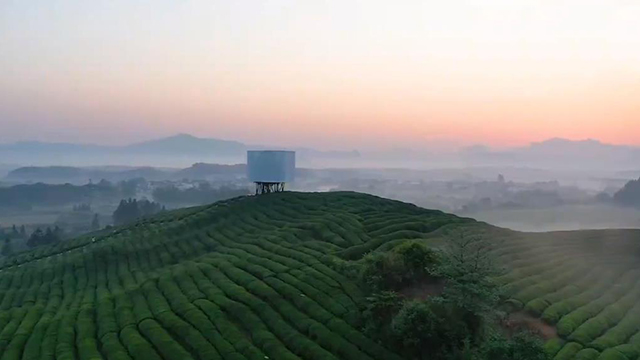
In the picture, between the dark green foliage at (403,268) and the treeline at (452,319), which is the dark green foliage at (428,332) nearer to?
the treeline at (452,319)

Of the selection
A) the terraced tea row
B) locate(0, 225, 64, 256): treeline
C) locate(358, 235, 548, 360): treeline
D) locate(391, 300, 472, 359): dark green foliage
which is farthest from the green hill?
locate(0, 225, 64, 256): treeline

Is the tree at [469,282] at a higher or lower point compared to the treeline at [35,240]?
higher

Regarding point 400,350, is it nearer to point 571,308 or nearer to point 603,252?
point 571,308

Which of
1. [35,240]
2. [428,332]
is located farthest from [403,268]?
[35,240]

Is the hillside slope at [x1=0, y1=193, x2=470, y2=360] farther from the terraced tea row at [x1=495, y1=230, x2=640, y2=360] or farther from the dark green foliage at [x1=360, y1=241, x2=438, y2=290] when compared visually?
the terraced tea row at [x1=495, y1=230, x2=640, y2=360]

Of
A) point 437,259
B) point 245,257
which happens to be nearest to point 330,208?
point 245,257

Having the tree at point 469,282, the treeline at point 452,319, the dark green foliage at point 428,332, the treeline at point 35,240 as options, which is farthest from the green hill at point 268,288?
the treeline at point 35,240
